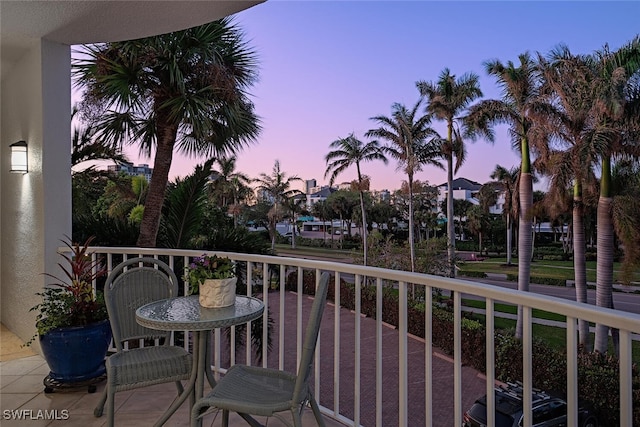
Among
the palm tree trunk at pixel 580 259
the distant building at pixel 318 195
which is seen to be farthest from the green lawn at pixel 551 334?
the distant building at pixel 318 195

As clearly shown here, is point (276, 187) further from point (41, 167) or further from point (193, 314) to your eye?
point (193, 314)

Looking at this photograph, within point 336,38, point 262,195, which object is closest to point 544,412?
point 336,38

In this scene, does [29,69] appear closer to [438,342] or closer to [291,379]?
[291,379]

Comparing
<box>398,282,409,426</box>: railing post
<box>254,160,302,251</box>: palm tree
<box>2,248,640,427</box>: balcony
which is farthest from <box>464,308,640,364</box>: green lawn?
<box>254,160,302,251</box>: palm tree

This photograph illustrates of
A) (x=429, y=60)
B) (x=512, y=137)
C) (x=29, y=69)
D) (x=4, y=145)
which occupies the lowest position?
(x=4, y=145)

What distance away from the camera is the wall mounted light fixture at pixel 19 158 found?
3740 mm

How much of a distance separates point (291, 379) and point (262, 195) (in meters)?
35.1

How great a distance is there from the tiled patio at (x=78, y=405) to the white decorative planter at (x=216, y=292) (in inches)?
30.8

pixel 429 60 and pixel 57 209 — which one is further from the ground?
pixel 429 60

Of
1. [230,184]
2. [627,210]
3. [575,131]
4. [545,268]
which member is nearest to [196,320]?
[627,210]

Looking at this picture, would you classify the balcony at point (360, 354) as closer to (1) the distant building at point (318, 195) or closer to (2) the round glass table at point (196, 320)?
(2) the round glass table at point (196, 320)

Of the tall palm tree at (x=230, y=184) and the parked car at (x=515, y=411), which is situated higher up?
the tall palm tree at (x=230, y=184)

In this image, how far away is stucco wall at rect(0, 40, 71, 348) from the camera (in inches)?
138

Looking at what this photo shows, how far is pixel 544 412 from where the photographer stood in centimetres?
716
